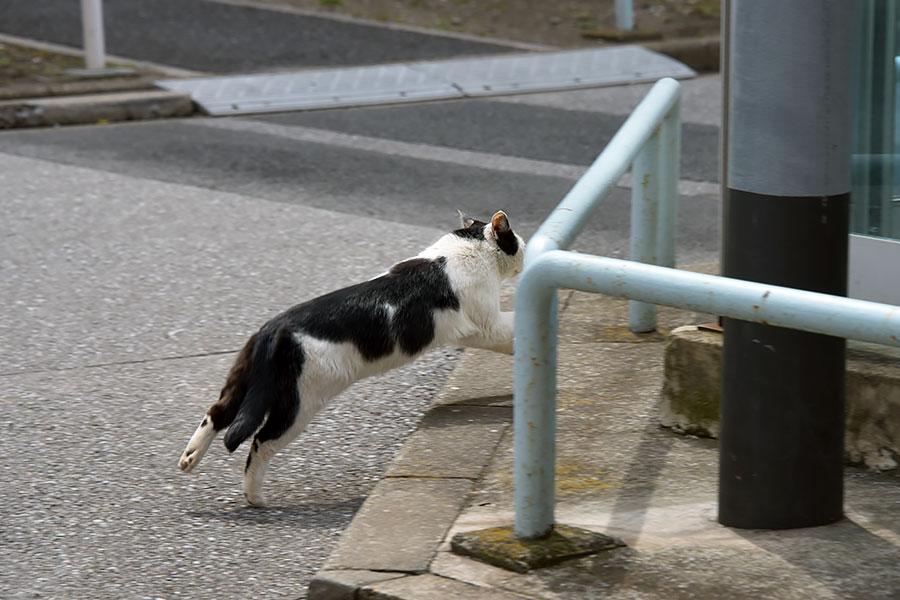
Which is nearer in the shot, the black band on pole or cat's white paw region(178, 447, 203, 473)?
the black band on pole

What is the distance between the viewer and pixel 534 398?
8.63ft

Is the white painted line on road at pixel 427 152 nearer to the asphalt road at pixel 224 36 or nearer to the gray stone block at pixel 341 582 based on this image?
the asphalt road at pixel 224 36

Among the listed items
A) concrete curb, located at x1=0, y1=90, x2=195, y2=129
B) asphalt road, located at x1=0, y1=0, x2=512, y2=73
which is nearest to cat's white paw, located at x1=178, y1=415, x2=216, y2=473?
concrete curb, located at x1=0, y1=90, x2=195, y2=129

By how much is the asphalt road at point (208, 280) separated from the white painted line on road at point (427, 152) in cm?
3

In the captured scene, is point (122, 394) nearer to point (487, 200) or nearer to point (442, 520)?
point (442, 520)

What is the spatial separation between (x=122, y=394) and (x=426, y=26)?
26.1 feet

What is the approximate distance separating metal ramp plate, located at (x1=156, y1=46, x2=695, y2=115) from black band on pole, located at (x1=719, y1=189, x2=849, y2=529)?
266 inches

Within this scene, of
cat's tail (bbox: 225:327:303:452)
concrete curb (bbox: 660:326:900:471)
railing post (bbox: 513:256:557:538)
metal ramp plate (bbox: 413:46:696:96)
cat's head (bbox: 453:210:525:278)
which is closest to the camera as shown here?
railing post (bbox: 513:256:557:538)

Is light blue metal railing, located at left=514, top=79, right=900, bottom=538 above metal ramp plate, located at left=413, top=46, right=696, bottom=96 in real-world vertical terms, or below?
below

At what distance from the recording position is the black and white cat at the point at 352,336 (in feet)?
11.2

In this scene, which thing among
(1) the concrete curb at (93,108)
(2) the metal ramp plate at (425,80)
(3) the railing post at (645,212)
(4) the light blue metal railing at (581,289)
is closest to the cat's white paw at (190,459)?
(4) the light blue metal railing at (581,289)

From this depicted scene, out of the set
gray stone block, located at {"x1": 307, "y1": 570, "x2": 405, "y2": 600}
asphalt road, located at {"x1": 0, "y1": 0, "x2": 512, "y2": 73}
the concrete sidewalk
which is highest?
asphalt road, located at {"x1": 0, "y1": 0, "x2": 512, "y2": 73}

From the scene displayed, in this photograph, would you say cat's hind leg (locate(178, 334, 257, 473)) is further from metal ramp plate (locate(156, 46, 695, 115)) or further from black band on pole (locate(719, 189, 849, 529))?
metal ramp plate (locate(156, 46, 695, 115))

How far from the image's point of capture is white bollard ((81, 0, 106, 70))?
30.6 ft
